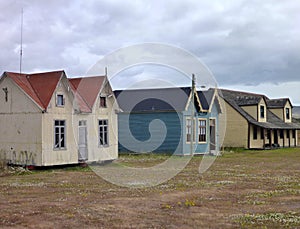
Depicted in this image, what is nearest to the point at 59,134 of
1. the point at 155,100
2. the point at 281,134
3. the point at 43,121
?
the point at 43,121

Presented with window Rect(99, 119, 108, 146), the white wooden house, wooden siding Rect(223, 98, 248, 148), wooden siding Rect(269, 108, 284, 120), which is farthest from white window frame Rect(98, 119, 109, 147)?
wooden siding Rect(269, 108, 284, 120)

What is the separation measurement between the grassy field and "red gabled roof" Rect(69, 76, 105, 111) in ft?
22.7

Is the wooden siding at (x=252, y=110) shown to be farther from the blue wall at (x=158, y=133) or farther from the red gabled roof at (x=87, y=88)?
the red gabled roof at (x=87, y=88)

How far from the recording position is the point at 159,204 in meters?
13.8

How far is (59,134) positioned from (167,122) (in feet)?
42.0

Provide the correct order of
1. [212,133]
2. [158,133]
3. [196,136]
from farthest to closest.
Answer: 1. [212,133]
2. [196,136]
3. [158,133]

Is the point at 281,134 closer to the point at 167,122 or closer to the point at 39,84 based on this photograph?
the point at 167,122

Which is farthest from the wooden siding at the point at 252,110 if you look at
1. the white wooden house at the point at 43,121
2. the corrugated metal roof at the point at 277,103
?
the white wooden house at the point at 43,121

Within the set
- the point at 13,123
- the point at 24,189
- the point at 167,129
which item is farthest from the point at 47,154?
the point at 167,129

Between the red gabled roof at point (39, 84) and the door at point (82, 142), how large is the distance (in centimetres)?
291

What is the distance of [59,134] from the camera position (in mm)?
25781

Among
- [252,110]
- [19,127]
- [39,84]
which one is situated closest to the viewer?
[19,127]

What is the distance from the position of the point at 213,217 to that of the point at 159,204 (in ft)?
8.08

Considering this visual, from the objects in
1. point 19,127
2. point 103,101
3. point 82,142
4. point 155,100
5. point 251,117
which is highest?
point 155,100
